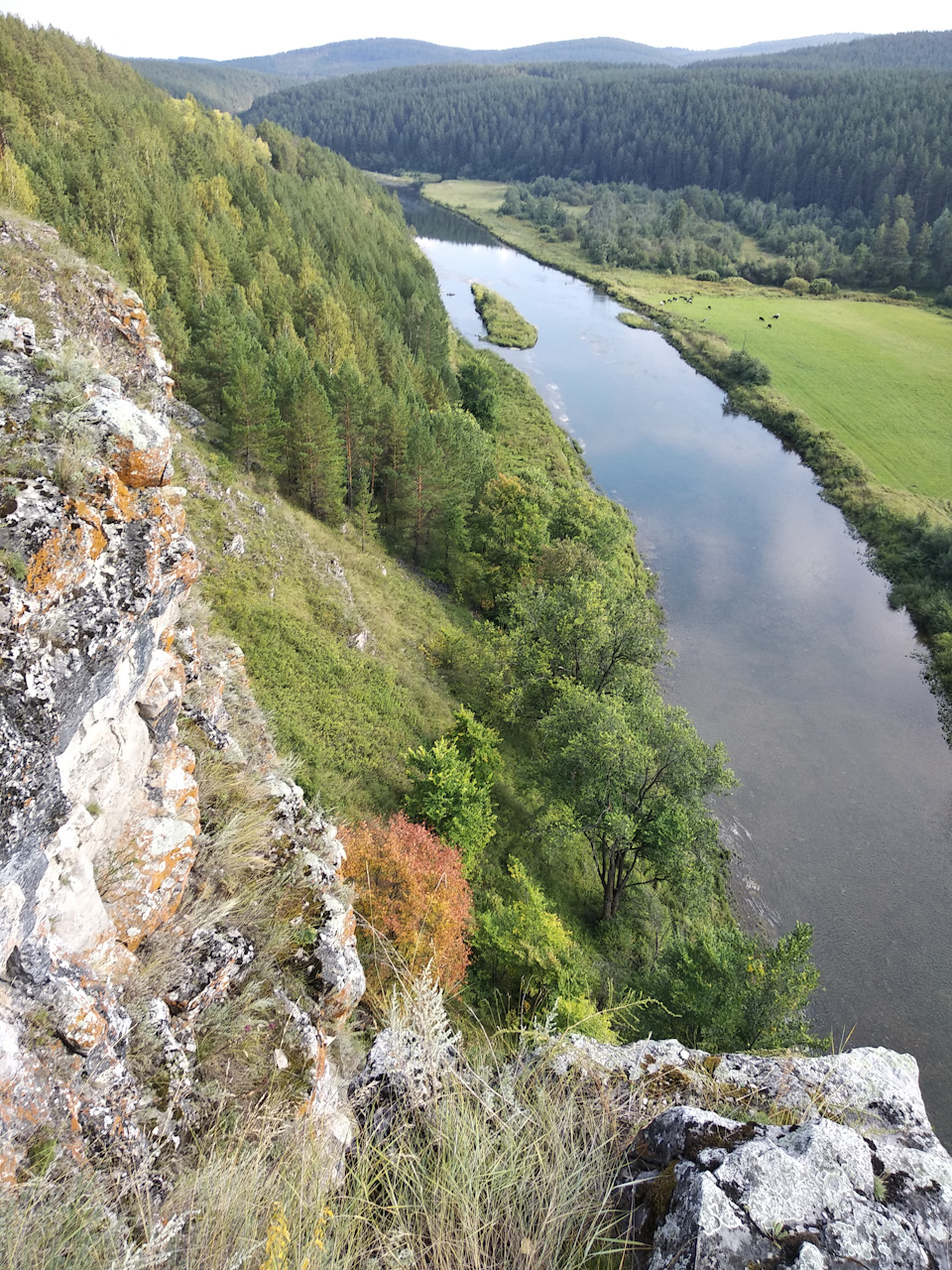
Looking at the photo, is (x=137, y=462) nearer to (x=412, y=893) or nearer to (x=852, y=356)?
(x=412, y=893)

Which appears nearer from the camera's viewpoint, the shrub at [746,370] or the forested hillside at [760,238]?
the shrub at [746,370]

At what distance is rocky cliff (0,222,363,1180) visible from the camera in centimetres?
537

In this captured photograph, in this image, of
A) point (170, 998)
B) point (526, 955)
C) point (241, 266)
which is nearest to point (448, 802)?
point (526, 955)

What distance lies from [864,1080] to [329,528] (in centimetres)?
3152

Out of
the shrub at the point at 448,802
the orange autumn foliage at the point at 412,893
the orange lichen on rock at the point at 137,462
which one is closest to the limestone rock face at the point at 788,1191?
the orange lichen on rock at the point at 137,462

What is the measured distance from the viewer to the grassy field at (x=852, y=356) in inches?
2183

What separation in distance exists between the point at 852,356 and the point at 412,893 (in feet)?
273

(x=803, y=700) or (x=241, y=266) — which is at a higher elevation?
(x=241, y=266)

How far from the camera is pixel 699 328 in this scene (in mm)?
83125

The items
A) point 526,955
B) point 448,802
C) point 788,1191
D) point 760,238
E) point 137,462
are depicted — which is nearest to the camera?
point 788,1191

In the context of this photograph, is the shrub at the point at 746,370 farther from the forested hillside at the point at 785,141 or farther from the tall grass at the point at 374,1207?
the forested hillside at the point at 785,141

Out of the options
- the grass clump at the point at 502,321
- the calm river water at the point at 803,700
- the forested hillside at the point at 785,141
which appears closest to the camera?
the calm river water at the point at 803,700

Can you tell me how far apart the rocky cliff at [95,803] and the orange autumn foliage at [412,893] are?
4.99m

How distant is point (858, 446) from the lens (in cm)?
5672
